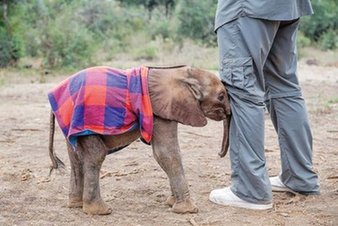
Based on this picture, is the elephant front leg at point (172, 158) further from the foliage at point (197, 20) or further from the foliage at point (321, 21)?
the foliage at point (321, 21)

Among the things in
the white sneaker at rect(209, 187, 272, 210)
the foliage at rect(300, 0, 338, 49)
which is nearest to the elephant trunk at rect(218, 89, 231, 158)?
the white sneaker at rect(209, 187, 272, 210)

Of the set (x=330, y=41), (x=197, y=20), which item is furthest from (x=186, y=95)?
(x=330, y=41)

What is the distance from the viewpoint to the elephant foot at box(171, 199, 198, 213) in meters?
3.62

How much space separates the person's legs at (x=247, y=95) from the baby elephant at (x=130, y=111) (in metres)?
0.11

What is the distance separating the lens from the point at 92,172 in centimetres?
358

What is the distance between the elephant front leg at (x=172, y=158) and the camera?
3551 millimetres

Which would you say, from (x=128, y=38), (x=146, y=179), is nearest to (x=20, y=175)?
(x=146, y=179)

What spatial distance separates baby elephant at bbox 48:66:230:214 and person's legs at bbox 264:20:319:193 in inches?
18.4

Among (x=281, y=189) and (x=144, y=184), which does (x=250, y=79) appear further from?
(x=144, y=184)

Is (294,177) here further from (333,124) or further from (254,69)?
(333,124)

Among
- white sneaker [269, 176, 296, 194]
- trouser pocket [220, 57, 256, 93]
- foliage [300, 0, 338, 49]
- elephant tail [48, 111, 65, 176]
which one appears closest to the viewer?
trouser pocket [220, 57, 256, 93]

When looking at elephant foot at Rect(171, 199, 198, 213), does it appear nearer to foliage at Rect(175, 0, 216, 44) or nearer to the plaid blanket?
the plaid blanket

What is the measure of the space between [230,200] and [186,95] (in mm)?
694

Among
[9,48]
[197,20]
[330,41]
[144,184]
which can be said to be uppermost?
[144,184]
